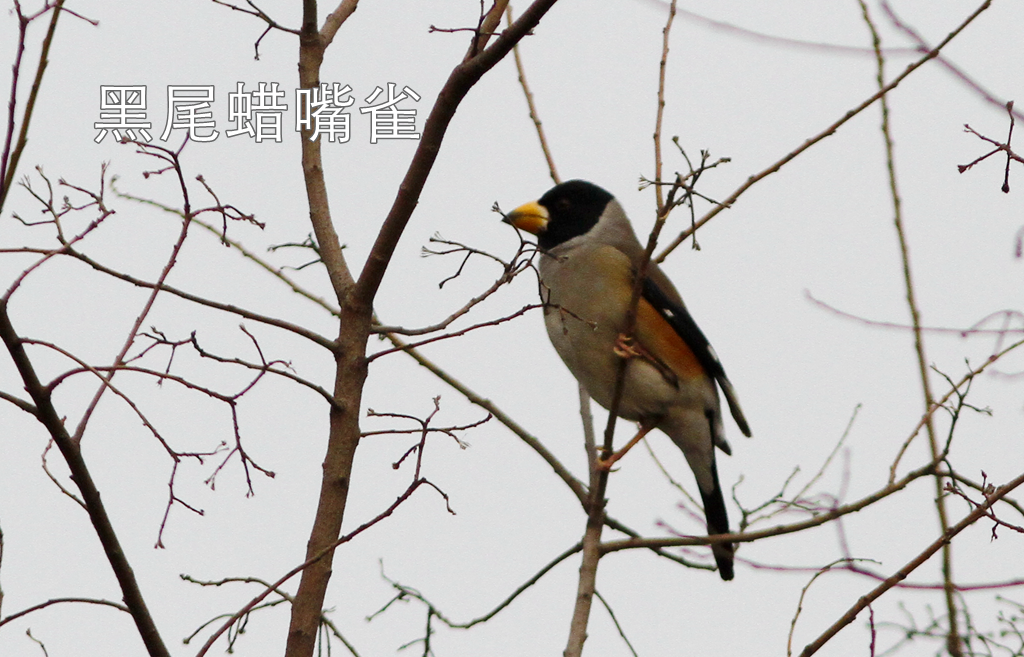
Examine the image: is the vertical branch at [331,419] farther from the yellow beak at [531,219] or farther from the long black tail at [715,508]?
the long black tail at [715,508]

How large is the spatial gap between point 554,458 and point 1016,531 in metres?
1.41

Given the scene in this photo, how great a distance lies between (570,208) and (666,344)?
0.97m

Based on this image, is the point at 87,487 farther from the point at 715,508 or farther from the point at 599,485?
the point at 715,508

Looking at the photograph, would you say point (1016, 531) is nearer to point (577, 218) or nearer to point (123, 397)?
point (123, 397)

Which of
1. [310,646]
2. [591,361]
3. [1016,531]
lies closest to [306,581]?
[310,646]

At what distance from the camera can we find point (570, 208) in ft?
18.2

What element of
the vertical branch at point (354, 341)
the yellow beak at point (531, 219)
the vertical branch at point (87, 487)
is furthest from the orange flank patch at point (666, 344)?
the vertical branch at point (87, 487)

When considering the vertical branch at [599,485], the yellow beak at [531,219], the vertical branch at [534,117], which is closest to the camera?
the vertical branch at [599,485]

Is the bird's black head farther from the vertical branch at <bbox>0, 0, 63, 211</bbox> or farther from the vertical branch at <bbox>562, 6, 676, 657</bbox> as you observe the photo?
the vertical branch at <bbox>0, 0, 63, 211</bbox>

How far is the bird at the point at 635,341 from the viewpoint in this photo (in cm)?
466

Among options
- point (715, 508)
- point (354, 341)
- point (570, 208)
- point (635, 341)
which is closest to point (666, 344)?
point (635, 341)

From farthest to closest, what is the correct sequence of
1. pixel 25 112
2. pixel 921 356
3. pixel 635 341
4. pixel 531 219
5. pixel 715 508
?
1. pixel 531 219
2. pixel 715 508
3. pixel 635 341
4. pixel 921 356
5. pixel 25 112

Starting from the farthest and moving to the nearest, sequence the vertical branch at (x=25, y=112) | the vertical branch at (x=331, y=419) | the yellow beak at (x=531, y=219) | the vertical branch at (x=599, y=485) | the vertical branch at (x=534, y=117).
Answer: the yellow beak at (x=531, y=219)
the vertical branch at (x=534, y=117)
the vertical branch at (x=599, y=485)
the vertical branch at (x=331, y=419)
the vertical branch at (x=25, y=112)

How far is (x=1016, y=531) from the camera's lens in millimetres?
2809
